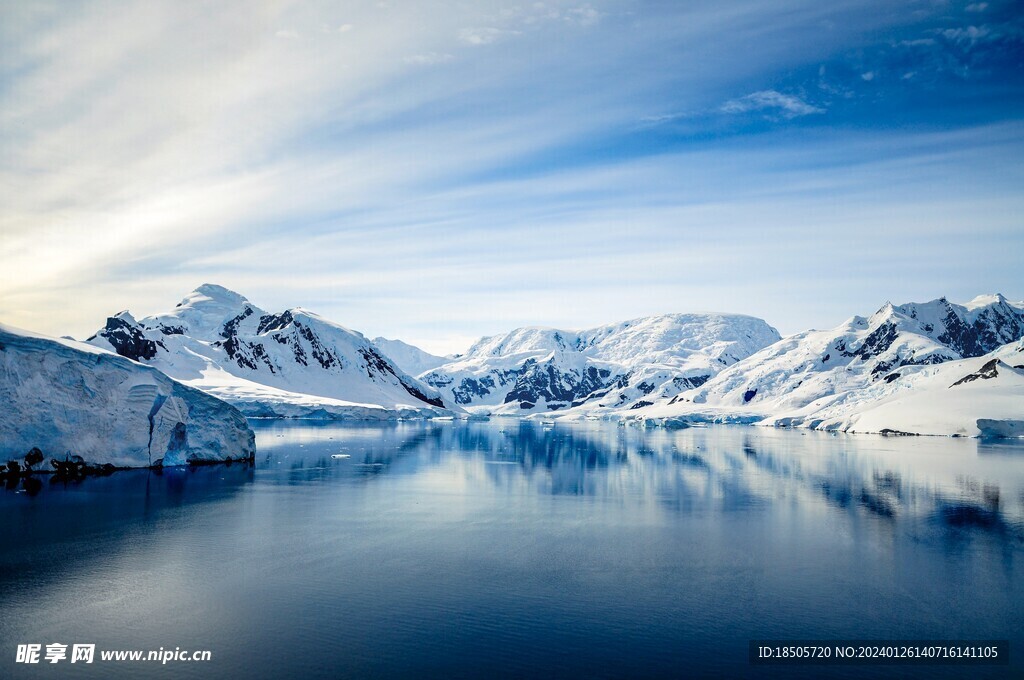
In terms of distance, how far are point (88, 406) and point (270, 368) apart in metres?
139

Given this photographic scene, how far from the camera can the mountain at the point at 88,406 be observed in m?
40.1

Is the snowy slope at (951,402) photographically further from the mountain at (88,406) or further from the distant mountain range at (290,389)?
the mountain at (88,406)

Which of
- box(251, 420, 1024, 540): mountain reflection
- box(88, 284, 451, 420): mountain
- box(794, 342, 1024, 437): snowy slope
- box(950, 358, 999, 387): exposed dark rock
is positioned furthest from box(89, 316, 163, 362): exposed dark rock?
box(950, 358, 999, 387): exposed dark rock

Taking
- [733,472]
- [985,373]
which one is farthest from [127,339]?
[985,373]

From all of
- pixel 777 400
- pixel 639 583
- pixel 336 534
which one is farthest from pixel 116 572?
pixel 777 400

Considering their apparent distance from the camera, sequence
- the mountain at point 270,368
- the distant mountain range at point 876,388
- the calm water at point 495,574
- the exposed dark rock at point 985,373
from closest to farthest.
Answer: the calm water at point 495,574
the distant mountain range at point 876,388
the exposed dark rock at point 985,373
the mountain at point 270,368

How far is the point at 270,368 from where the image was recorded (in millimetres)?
176875

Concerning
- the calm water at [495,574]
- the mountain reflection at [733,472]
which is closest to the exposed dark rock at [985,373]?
the mountain reflection at [733,472]

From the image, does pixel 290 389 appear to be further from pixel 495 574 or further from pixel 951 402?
pixel 495 574

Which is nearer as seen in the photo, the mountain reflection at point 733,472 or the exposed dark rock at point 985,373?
the mountain reflection at point 733,472

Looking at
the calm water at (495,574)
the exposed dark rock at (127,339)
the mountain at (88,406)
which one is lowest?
the calm water at (495,574)

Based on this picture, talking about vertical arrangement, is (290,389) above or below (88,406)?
above

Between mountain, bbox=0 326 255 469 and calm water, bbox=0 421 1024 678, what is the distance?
4127 mm

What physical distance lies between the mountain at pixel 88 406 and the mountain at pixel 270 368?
278 feet
